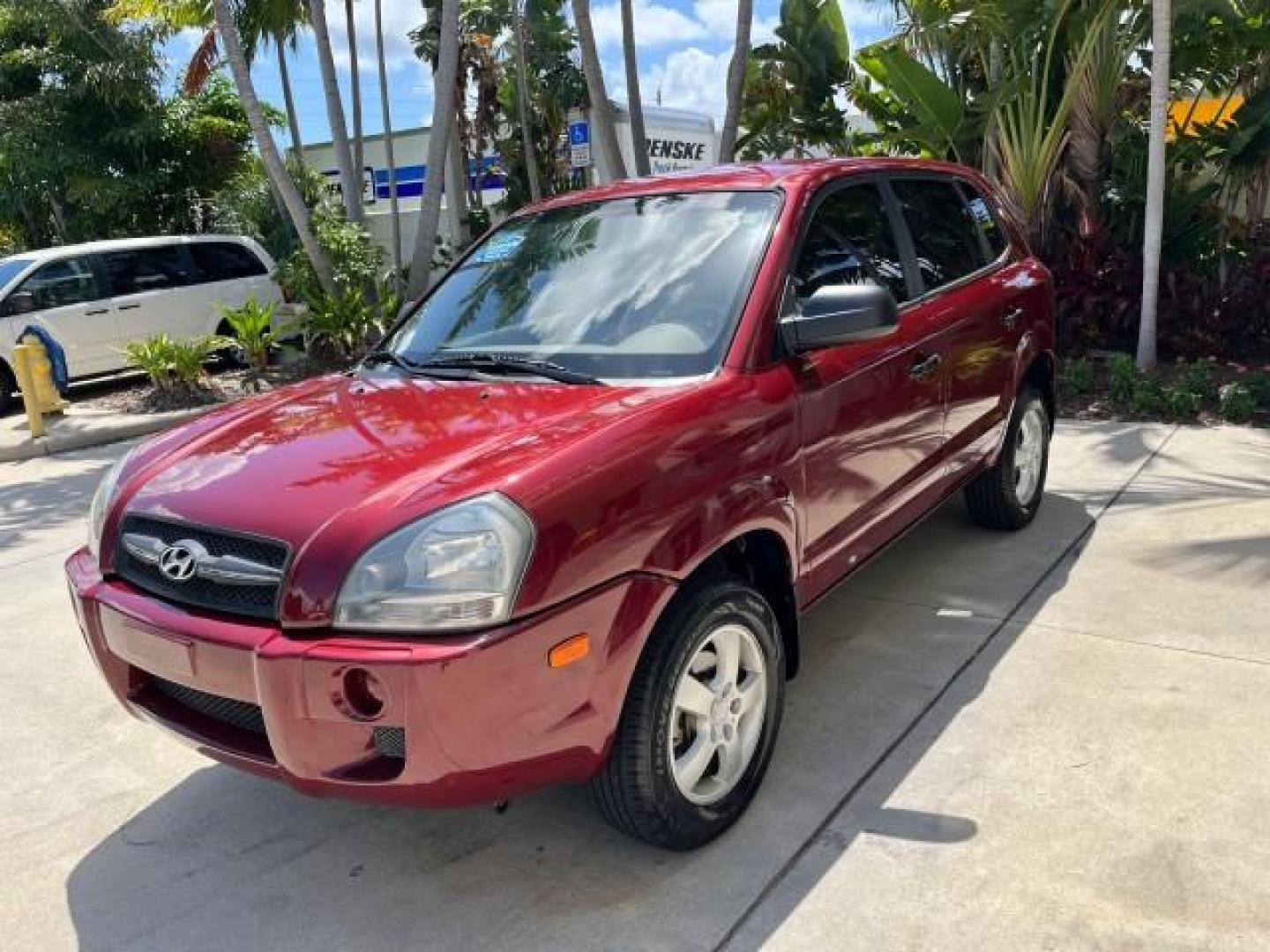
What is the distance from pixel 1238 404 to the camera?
7.35 meters

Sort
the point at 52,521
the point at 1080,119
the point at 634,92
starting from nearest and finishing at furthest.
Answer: the point at 52,521, the point at 1080,119, the point at 634,92

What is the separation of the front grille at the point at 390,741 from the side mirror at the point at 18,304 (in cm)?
1063

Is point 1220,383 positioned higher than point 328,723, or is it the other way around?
point 328,723

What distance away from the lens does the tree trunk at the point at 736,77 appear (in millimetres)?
10414

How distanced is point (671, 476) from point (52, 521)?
5634 mm

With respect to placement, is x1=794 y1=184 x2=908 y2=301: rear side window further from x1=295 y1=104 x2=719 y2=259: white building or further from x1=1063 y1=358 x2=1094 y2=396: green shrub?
x1=295 y1=104 x2=719 y2=259: white building

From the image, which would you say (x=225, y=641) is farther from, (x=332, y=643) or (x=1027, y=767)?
(x=1027, y=767)

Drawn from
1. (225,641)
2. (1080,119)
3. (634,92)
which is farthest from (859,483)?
(634,92)

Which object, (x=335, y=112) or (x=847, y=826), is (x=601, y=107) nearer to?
(x=335, y=112)

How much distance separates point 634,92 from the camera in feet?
39.0

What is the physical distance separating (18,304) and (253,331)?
234cm

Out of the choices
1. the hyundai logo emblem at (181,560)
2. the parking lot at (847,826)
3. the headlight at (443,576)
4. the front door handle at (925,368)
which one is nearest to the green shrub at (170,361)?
the parking lot at (847,826)

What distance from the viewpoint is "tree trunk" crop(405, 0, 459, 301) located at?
10.8 m

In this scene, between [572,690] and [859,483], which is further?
[859,483]
